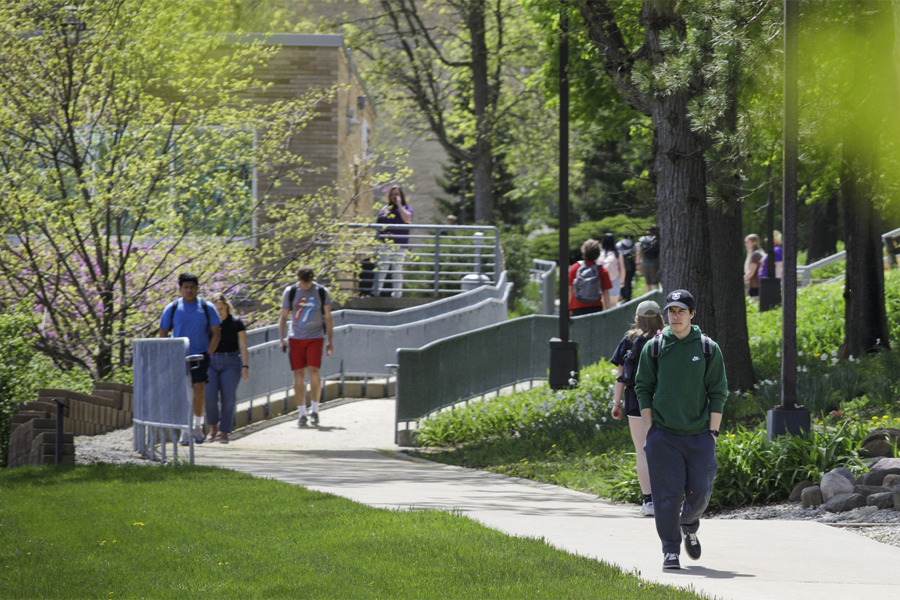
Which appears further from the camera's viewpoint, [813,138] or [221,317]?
[221,317]

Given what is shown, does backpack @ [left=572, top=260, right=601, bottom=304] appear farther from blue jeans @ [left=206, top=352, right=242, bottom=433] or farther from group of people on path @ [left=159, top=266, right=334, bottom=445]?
blue jeans @ [left=206, top=352, right=242, bottom=433]

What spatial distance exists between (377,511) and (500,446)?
466cm

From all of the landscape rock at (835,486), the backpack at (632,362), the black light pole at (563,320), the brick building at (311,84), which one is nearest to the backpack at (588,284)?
the black light pole at (563,320)

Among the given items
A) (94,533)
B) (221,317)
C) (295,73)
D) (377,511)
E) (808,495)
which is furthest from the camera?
(295,73)

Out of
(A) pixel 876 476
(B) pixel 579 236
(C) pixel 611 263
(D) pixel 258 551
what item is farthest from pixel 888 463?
(B) pixel 579 236

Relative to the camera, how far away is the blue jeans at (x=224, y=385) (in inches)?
476

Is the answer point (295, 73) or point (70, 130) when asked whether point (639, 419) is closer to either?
point (70, 130)

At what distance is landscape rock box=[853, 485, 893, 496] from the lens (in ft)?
25.6

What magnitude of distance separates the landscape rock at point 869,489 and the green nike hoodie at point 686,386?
9.50 feet

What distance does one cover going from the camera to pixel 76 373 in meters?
13.2

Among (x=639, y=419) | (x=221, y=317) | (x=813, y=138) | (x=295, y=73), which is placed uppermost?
(x=295, y=73)

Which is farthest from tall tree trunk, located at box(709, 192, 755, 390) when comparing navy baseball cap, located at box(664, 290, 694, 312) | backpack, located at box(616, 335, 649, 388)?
navy baseball cap, located at box(664, 290, 694, 312)

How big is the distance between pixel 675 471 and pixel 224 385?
7554mm

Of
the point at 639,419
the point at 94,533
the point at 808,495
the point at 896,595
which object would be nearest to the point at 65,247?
the point at 94,533
